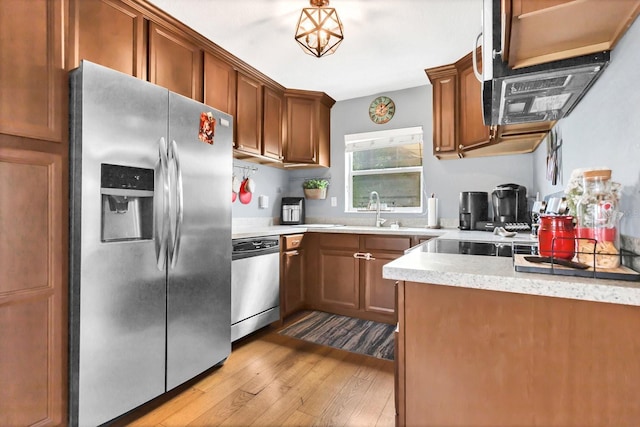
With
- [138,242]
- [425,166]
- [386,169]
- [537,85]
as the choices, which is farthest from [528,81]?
[386,169]

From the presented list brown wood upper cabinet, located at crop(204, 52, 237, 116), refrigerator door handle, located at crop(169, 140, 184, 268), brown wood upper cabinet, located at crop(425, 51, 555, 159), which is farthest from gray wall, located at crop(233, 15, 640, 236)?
refrigerator door handle, located at crop(169, 140, 184, 268)

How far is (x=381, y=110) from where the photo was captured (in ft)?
11.1

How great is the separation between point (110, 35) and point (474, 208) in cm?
284

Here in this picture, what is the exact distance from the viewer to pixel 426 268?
3.07ft

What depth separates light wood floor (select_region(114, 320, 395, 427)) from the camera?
155 centimetres

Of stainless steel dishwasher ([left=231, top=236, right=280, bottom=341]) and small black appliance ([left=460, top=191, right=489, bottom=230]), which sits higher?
small black appliance ([left=460, top=191, right=489, bottom=230])

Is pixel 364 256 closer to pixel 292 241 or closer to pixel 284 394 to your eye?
pixel 292 241

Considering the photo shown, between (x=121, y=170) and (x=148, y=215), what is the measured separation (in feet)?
0.85

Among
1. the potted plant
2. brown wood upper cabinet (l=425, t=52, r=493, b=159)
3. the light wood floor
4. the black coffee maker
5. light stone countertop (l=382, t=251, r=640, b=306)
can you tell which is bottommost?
the light wood floor

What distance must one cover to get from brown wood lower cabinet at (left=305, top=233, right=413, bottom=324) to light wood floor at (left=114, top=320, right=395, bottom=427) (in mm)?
669

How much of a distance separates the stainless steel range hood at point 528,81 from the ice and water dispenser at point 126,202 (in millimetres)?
1637

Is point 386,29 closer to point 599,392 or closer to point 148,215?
point 148,215

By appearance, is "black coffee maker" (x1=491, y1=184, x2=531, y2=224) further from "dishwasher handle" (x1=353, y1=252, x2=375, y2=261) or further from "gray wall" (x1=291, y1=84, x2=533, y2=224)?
"dishwasher handle" (x1=353, y1=252, x2=375, y2=261)

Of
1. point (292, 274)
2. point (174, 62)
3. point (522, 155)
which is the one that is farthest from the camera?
point (292, 274)
